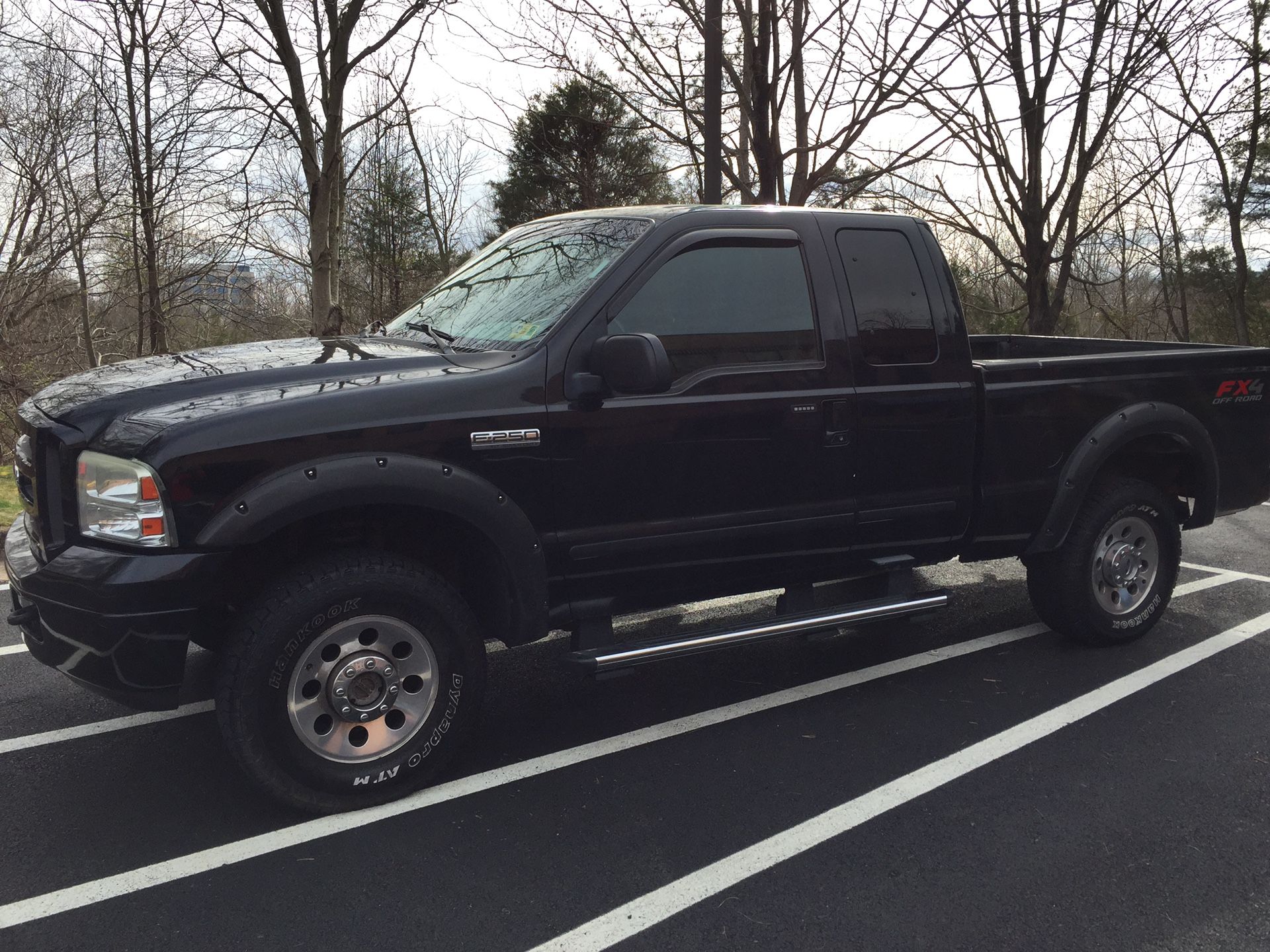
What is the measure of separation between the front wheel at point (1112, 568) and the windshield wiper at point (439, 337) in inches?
123

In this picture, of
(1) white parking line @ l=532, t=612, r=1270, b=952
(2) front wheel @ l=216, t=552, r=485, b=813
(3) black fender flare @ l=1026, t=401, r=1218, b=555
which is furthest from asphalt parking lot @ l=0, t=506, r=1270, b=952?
(3) black fender flare @ l=1026, t=401, r=1218, b=555

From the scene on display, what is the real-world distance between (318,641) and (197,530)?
529 mm

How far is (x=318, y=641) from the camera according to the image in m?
3.15

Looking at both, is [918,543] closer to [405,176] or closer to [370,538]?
[370,538]

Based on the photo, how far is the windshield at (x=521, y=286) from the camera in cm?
375

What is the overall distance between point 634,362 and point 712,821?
159 centimetres

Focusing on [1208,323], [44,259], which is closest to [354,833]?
[44,259]

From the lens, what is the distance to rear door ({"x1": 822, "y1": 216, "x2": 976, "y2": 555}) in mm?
4160

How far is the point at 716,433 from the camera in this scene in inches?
148

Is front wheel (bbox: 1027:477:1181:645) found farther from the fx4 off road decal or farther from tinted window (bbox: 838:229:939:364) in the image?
tinted window (bbox: 838:229:939:364)

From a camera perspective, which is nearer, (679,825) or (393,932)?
(393,932)

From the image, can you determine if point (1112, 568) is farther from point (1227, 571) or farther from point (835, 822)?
point (835, 822)

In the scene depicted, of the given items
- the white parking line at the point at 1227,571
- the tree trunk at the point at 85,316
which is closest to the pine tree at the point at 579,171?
the tree trunk at the point at 85,316

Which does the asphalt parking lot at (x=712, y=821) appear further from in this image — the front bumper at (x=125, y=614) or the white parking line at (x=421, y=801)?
the front bumper at (x=125, y=614)
